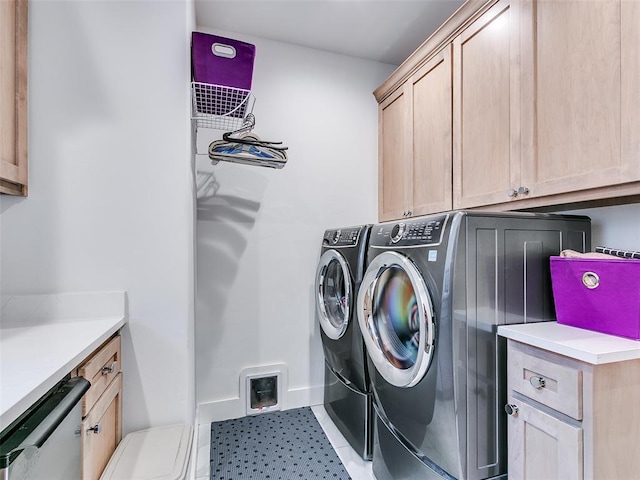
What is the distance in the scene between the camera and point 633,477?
3.34 ft

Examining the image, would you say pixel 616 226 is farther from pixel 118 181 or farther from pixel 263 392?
pixel 263 392

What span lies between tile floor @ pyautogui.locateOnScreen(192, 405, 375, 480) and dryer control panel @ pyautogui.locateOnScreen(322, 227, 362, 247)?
3.99 feet

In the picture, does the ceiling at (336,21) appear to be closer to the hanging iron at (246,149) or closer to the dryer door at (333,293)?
the hanging iron at (246,149)

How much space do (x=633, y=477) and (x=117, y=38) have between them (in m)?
2.41

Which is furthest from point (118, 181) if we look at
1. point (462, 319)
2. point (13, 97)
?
point (462, 319)

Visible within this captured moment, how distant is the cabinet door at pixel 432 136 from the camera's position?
1.90m

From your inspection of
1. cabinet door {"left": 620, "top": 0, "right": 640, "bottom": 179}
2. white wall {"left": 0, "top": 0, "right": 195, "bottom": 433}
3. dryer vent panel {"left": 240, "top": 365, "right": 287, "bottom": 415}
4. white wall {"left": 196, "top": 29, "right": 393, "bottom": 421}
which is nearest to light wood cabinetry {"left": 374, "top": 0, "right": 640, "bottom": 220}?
cabinet door {"left": 620, "top": 0, "right": 640, "bottom": 179}

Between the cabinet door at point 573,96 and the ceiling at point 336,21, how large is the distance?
2.93 feet

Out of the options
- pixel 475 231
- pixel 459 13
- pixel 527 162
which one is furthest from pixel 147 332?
pixel 459 13

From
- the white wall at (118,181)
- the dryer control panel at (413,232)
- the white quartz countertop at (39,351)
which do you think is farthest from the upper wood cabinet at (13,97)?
the dryer control panel at (413,232)

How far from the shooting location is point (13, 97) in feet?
4.04

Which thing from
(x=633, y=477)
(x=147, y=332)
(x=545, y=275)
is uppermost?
(x=545, y=275)

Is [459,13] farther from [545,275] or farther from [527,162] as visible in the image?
[545,275]

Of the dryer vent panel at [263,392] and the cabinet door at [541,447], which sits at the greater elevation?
the cabinet door at [541,447]
